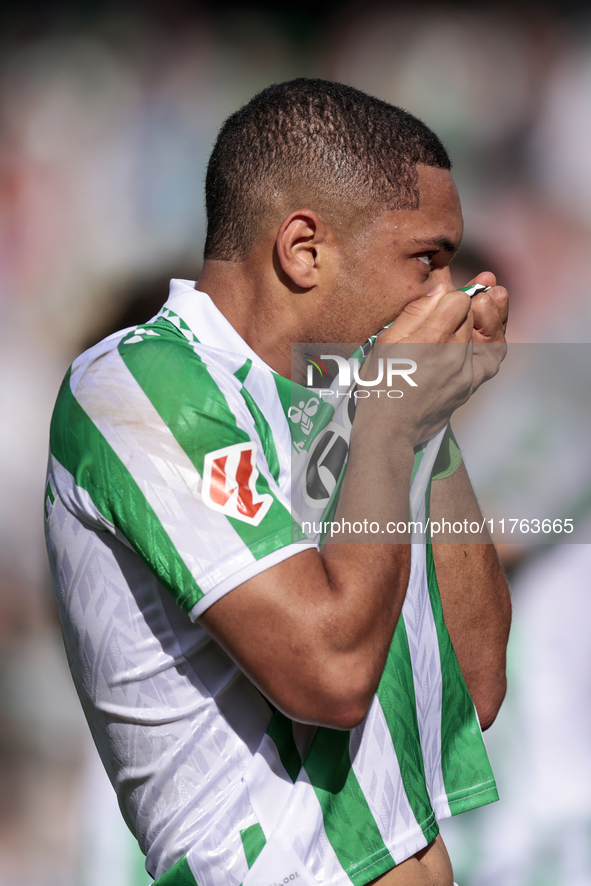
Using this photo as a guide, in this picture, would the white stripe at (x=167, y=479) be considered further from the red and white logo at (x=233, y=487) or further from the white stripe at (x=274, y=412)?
the white stripe at (x=274, y=412)

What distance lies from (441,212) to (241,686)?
0.61 m

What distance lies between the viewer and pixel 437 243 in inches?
37.8

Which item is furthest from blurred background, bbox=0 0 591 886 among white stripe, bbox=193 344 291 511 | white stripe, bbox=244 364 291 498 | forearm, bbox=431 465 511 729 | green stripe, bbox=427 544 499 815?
white stripe, bbox=193 344 291 511

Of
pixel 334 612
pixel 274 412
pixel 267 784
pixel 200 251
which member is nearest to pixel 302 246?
pixel 274 412

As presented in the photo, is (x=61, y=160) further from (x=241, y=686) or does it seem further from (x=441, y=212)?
(x=241, y=686)

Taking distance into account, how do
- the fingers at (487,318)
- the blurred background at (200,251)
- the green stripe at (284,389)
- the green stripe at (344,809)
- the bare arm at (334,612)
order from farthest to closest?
1. the blurred background at (200,251)
2. the fingers at (487,318)
3. the green stripe at (284,389)
4. the green stripe at (344,809)
5. the bare arm at (334,612)

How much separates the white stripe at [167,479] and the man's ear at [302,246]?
11.3 inches

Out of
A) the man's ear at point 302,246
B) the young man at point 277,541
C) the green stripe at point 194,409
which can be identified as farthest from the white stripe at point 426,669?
the man's ear at point 302,246

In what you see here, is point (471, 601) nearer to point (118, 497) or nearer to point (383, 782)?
point (383, 782)

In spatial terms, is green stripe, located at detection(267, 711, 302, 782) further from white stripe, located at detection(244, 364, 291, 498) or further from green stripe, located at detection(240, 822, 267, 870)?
white stripe, located at detection(244, 364, 291, 498)

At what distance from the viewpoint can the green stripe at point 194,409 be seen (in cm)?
69

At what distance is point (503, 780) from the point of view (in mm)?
1998

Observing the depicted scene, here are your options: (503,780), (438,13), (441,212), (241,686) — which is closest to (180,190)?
(438,13)

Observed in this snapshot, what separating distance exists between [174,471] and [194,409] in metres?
0.06
